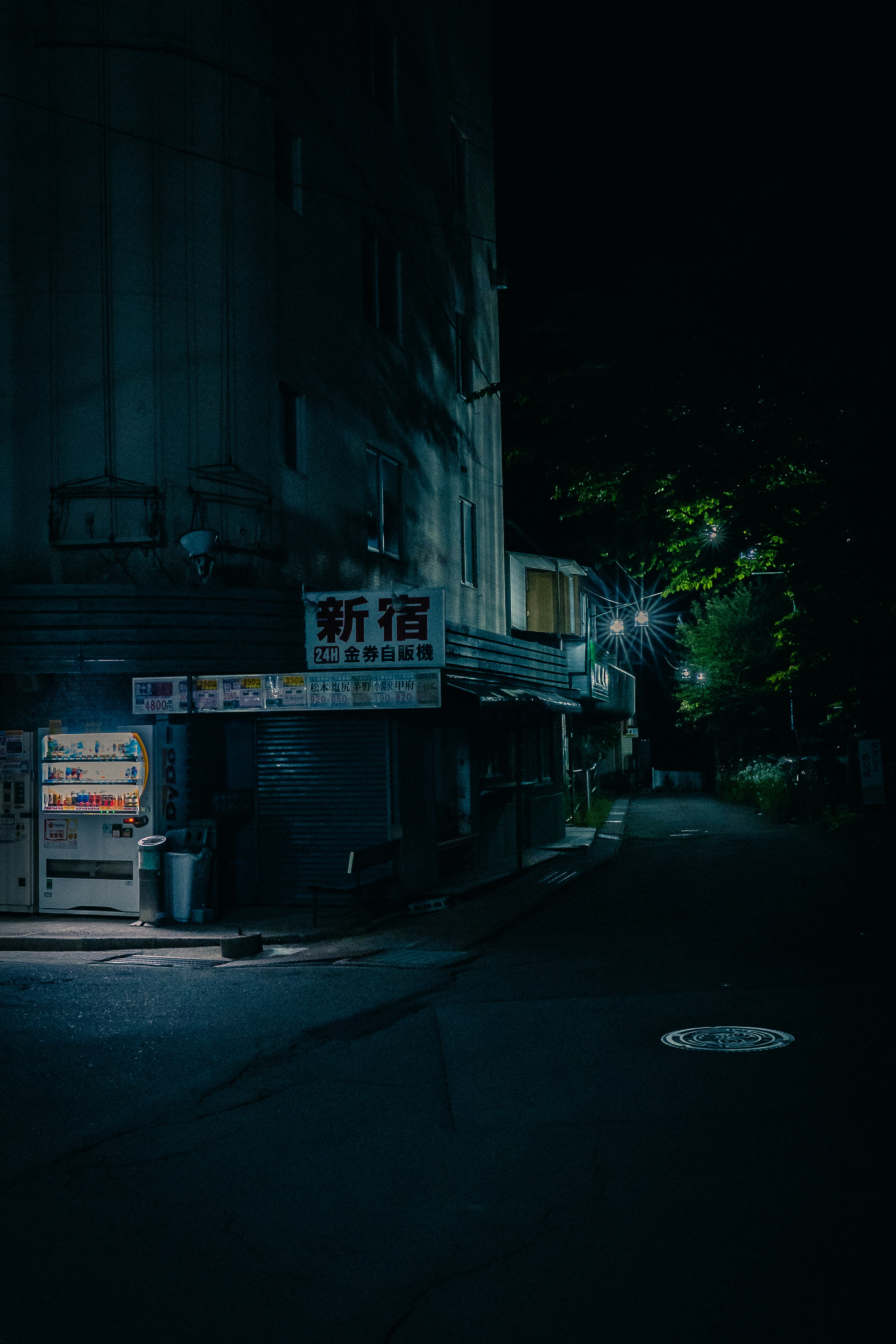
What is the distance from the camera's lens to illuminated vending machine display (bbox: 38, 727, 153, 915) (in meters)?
13.8

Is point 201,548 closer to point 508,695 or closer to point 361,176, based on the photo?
point 508,695

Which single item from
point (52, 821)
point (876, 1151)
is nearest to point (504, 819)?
point (52, 821)

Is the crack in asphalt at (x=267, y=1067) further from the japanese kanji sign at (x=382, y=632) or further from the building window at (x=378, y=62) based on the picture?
the building window at (x=378, y=62)

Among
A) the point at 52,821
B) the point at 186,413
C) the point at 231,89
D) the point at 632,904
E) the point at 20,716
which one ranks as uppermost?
the point at 231,89

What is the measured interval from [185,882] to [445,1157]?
29.3ft

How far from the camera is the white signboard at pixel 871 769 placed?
80.5ft

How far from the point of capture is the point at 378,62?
778 inches

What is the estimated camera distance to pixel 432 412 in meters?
21.2

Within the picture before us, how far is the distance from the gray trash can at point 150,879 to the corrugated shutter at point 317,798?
205cm

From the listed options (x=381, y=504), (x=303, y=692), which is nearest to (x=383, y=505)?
(x=381, y=504)

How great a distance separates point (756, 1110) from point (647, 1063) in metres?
1.08

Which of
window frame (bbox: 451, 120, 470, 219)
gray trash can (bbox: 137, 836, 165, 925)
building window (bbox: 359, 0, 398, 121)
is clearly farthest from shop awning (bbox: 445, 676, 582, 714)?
window frame (bbox: 451, 120, 470, 219)

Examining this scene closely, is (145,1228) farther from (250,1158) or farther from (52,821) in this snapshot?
(52,821)

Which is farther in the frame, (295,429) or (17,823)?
(295,429)
